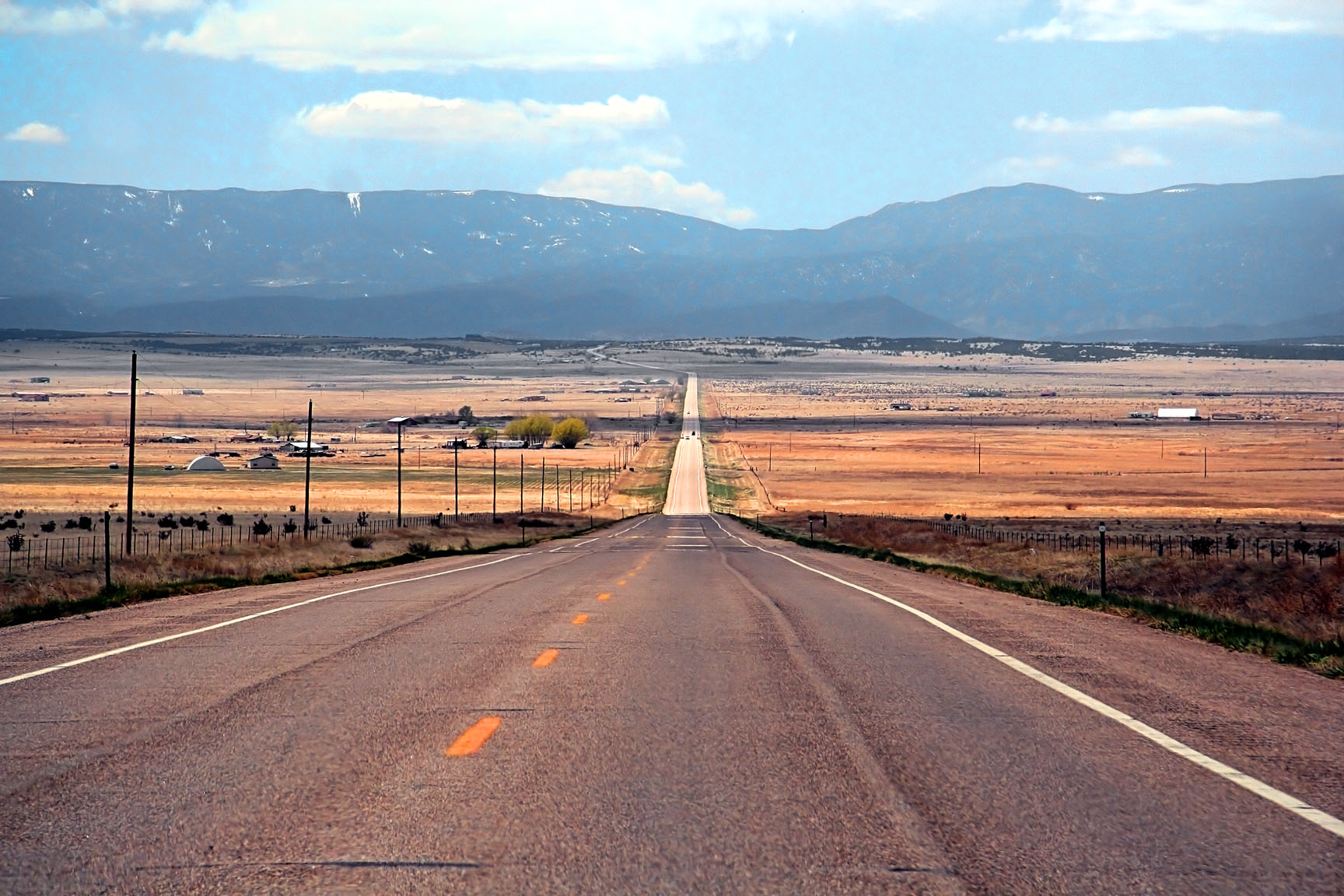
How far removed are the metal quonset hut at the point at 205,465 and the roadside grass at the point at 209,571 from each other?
3183 inches

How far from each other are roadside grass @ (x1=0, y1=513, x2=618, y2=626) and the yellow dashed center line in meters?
11.1

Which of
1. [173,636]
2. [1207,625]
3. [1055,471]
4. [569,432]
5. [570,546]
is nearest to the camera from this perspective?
[173,636]

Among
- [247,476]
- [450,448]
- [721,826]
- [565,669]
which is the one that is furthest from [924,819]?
[450,448]

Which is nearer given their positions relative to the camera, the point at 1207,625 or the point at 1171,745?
the point at 1171,745

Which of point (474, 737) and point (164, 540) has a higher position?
point (474, 737)

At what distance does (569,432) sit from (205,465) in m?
65.6

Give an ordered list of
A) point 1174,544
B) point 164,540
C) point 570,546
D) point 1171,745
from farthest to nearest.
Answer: point 164,540, point 570,546, point 1174,544, point 1171,745

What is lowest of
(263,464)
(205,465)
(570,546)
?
(570,546)

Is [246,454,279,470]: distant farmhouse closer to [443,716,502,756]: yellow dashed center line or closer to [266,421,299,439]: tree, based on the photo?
[266,421,299,439]: tree

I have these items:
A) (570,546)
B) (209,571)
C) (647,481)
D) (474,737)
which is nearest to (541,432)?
(647,481)

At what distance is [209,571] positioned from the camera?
31312 mm

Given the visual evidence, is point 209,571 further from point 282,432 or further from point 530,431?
point 282,432

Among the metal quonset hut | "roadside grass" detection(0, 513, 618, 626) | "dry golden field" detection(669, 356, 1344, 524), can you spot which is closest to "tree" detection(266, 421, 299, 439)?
the metal quonset hut

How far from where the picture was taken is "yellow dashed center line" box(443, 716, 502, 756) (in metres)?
8.91
